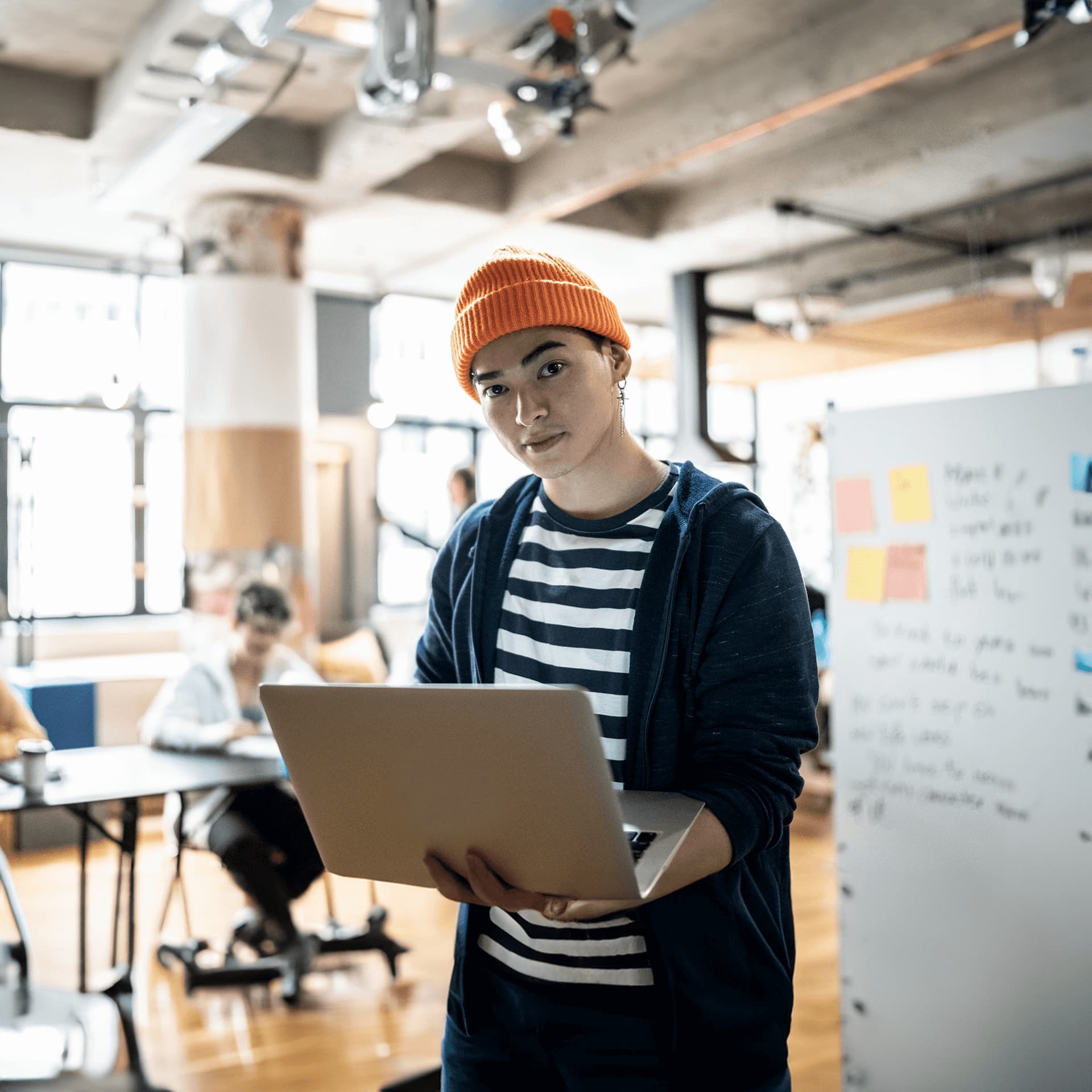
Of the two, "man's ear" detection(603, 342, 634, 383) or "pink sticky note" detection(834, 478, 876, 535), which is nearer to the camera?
"man's ear" detection(603, 342, 634, 383)

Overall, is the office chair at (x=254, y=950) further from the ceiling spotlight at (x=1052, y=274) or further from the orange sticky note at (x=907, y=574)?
the ceiling spotlight at (x=1052, y=274)

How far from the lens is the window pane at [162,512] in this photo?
25.6 ft

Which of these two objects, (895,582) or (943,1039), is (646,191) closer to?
(895,582)

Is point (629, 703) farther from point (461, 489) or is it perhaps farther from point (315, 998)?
point (461, 489)

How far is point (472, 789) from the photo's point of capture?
1.07m

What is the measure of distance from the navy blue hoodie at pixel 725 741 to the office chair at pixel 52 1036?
1.37 metres

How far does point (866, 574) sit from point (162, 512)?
6269 millimetres

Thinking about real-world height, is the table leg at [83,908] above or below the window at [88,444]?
below

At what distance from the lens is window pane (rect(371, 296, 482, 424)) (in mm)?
8812

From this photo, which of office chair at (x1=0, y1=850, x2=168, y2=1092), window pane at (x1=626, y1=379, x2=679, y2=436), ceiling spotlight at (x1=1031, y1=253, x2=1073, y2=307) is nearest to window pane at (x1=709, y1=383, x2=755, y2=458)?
window pane at (x1=626, y1=379, x2=679, y2=436)

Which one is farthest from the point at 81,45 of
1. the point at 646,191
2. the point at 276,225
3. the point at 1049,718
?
the point at 1049,718

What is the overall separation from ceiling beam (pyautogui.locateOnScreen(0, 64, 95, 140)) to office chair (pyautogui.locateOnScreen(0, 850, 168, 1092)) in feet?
11.7

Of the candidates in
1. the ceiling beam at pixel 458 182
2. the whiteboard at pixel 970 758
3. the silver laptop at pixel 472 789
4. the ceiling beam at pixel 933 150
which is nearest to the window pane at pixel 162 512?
the ceiling beam at pixel 458 182

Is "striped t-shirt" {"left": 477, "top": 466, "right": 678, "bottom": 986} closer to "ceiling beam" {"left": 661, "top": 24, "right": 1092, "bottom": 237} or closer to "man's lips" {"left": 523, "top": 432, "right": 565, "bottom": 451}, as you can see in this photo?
"man's lips" {"left": 523, "top": 432, "right": 565, "bottom": 451}
